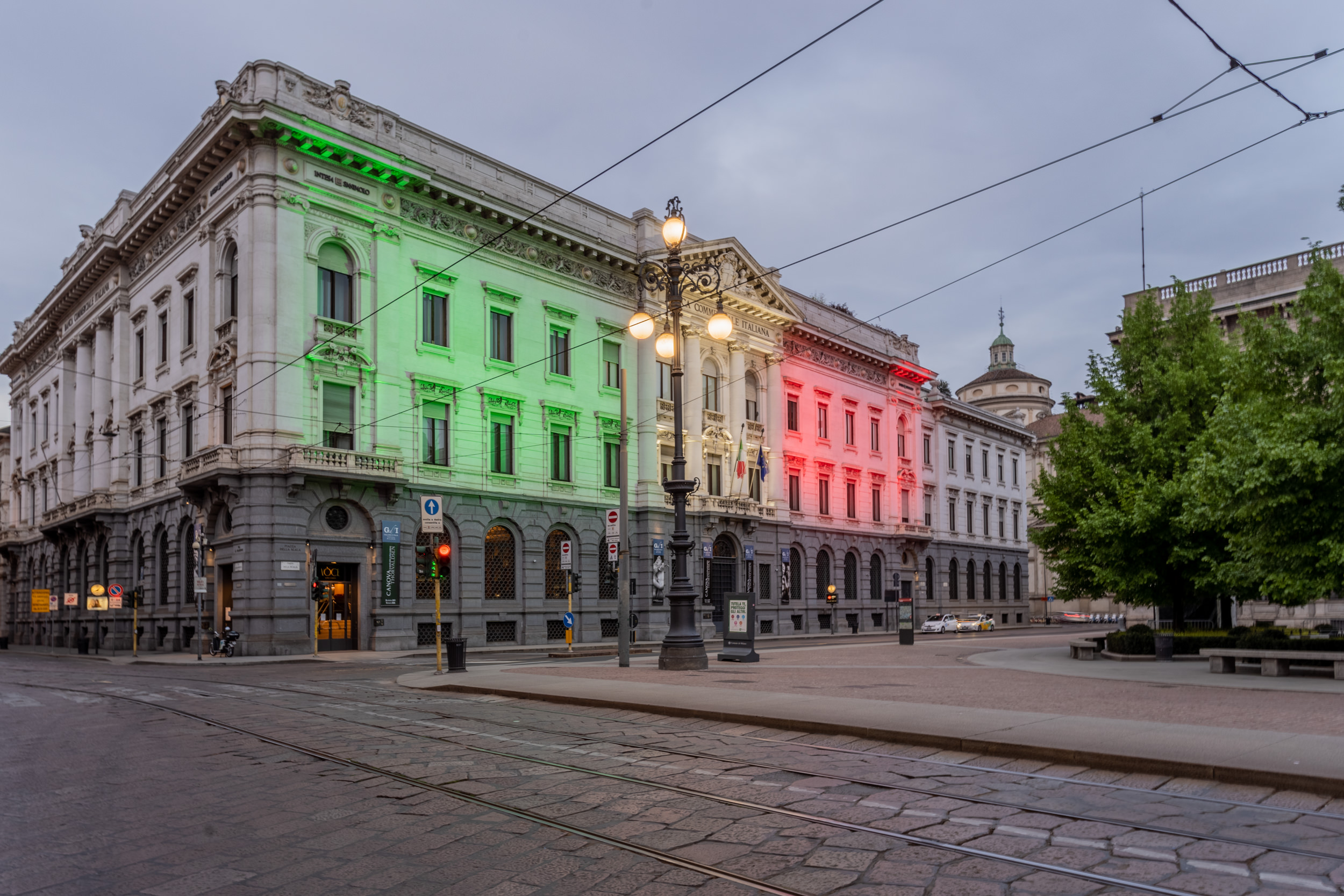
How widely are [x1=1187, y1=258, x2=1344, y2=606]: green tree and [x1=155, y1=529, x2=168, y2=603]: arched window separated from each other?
35759mm

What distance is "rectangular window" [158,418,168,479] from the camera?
4006cm

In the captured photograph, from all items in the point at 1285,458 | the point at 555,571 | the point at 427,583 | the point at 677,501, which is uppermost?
the point at 1285,458

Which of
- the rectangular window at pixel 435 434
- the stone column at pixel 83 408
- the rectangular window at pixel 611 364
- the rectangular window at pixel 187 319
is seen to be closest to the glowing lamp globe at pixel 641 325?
the rectangular window at pixel 435 434

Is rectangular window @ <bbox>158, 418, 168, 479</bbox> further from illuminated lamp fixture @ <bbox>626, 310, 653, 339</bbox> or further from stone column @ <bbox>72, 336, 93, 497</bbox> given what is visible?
illuminated lamp fixture @ <bbox>626, 310, 653, 339</bbox>

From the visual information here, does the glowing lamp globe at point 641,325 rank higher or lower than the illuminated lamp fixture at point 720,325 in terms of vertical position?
higher

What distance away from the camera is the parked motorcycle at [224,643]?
32.7 metres

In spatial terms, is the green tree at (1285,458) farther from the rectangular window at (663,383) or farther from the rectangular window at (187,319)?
Result: the rectangular window at (187,319)

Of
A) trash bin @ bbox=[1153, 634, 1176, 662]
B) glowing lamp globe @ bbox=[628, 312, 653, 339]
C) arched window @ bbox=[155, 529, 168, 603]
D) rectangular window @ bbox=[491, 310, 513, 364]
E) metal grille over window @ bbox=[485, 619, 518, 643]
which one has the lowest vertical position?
metal grille over window @ bbox=[485, 619, 518, 643]

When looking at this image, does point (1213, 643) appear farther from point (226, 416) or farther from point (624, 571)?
point (226, 416)

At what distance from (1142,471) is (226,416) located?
29279 millimetres

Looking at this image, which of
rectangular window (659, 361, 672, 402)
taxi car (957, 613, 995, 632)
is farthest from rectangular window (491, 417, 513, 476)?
taxi car (957, 613, 995, 632)

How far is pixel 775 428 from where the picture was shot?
53.5 metres

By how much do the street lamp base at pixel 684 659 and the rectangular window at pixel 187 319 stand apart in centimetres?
2590

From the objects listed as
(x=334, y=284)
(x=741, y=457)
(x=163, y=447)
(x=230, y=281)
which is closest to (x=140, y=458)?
(x=163, y=447)
